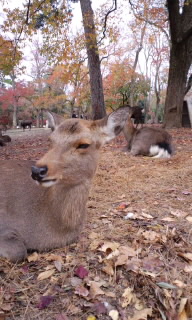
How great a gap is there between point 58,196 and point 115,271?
858mm

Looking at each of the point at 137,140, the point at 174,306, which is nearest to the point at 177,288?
the point at 174,306

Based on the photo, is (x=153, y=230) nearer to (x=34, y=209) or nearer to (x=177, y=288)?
(x=177, y=288)

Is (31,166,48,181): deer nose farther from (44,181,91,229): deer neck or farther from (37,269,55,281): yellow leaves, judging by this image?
(37,269,55,281): yellow leaves

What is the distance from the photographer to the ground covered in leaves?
73.1 inches

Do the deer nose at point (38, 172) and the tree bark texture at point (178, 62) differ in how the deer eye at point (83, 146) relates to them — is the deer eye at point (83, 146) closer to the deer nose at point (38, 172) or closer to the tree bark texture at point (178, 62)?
the deer nose at point (38, 172)

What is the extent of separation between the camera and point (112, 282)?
214 centimetres

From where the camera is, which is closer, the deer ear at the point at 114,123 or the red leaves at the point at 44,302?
the red leaves at the point at 44,302

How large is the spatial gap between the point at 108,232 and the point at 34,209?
0.90 m

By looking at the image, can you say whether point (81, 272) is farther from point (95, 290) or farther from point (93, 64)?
point (93, 64)

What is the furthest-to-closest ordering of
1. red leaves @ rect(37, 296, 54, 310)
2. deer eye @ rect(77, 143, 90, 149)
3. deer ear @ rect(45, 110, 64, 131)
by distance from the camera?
deer ear @ rect(45, 110, 64, 131)
deer eye @ rect(77, 143, 90, 149)
red leaves @ rect(37, 296, 54, 310)

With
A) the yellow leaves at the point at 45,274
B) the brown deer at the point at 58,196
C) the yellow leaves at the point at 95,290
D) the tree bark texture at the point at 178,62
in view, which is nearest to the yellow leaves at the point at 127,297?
the yellow leaves at the point at 95,290

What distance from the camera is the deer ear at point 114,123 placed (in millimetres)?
2846

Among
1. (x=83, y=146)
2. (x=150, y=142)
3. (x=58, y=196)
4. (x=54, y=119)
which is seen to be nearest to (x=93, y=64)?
(x=150, y=142)

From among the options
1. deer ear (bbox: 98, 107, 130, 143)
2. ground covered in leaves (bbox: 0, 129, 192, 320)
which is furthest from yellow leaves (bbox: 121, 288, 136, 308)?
deer ear (bbox: 98, 107, 130, 143)
